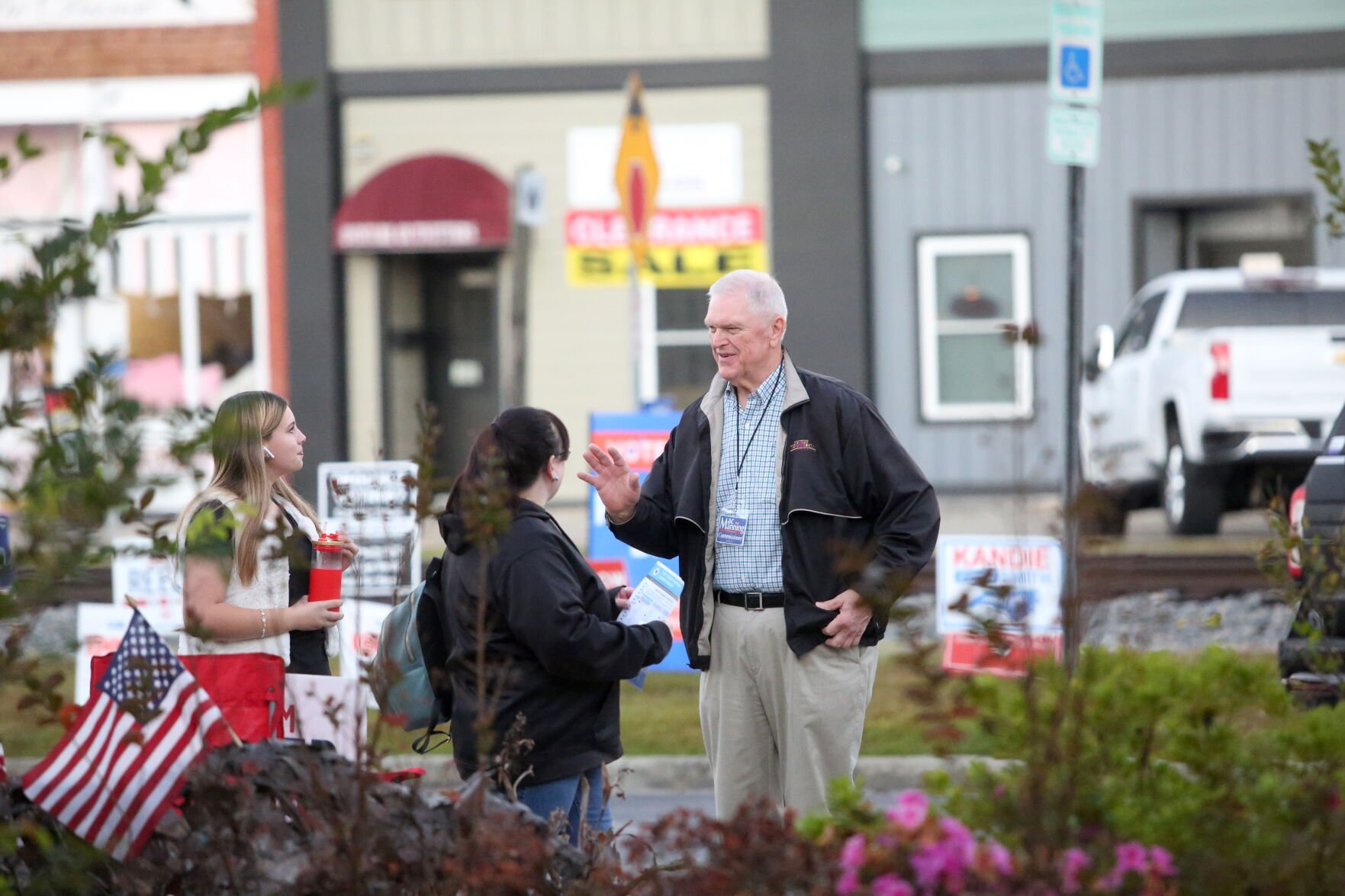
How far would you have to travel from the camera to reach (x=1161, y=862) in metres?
2.58

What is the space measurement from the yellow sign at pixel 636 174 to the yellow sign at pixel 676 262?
24.9 ft

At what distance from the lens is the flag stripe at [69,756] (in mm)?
3412

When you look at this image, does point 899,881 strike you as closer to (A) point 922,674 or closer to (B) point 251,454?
(A) point 922,674

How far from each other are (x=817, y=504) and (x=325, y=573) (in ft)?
4.47

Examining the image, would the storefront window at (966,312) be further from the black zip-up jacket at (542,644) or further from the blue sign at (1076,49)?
the black zip-up jacket at (542,644)

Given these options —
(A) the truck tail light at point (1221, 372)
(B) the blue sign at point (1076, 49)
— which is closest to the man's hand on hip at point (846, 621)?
(B) the blue sign at point (1076, 49)

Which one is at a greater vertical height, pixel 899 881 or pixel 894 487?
pixel 894 487

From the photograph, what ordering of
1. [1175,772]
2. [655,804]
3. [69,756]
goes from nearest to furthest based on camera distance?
1. [1175,772]
2. [69,756]
3. [655,804]

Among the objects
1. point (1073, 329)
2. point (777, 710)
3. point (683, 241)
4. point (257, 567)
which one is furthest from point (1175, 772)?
point (683, 241)

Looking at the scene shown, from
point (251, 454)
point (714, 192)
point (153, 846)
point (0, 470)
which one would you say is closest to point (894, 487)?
point (251, 454)

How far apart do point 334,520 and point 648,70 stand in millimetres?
11154

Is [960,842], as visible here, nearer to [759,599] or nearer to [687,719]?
[759,599]

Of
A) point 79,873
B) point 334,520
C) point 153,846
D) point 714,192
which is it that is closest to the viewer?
point 79,873

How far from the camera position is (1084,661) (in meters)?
2.91
